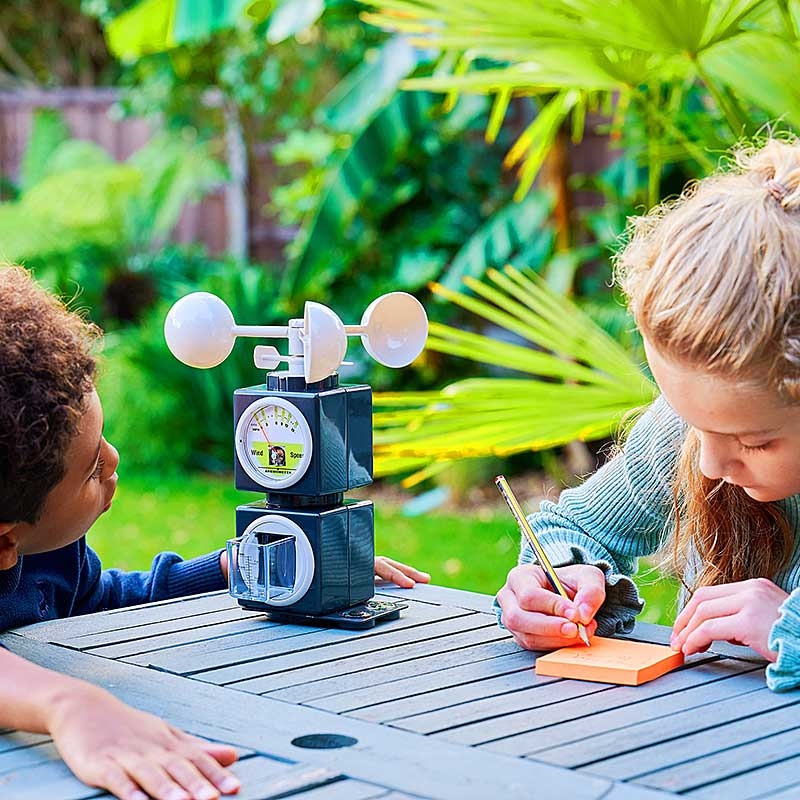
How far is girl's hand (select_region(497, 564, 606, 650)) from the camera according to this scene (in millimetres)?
1678

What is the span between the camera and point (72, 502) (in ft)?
5.72

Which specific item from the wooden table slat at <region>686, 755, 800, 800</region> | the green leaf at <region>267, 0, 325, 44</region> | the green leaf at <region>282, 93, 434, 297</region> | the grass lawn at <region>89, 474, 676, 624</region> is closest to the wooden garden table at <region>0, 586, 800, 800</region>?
the wooden table slat at <region>686, 755, 800, 800</region>

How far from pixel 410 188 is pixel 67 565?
198 inches

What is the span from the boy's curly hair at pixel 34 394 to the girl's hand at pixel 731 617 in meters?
0.78

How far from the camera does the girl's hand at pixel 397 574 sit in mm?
2111

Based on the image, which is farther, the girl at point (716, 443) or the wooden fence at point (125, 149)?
the wooden fence at point (125, 149)

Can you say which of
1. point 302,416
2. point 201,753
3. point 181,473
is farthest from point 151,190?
point 201,753

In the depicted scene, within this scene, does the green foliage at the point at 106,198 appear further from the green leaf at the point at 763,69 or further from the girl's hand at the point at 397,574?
the girl's hand at the point at 397,574

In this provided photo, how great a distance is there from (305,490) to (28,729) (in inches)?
21.6

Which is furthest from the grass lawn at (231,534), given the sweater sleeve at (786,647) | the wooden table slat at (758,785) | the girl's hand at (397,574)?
the wooden table slat at (758,785)

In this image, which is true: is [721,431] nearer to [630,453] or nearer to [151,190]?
[630,453]

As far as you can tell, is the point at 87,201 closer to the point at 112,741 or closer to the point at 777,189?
the point at 777,189

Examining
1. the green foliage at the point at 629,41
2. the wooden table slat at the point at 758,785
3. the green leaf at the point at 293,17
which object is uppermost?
the green leaf at the point at 293,17

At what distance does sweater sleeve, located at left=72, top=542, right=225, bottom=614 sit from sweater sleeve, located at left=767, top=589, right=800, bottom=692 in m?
0.92
